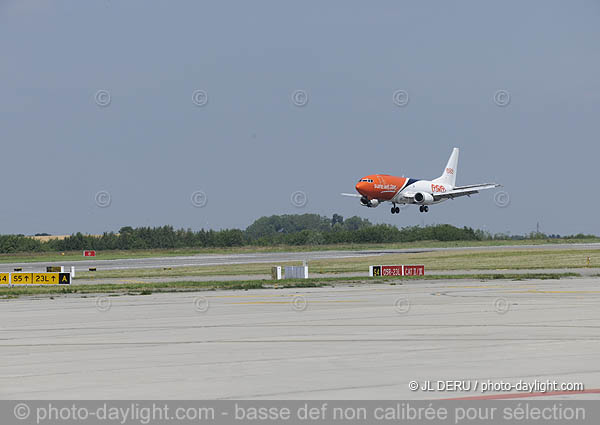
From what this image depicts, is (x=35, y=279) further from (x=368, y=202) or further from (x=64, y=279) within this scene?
(x=368, y=202)

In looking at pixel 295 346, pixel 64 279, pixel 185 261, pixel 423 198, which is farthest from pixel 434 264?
→ pixel 295 346

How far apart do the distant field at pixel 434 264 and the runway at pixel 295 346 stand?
120 feet

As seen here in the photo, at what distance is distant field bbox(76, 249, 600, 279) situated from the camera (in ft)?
252

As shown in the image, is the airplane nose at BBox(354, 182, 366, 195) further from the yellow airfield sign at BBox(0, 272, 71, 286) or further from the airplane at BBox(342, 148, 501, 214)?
the yellow airfield sign at BBox(0, 272, 71, 286)

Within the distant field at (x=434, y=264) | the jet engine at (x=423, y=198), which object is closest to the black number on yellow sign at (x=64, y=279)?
the distant field at (x=434, y=264)

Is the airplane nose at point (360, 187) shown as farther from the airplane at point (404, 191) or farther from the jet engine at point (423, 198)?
the jet engine at point (423, 198)

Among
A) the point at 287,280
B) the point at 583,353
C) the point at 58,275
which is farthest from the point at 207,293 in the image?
the point at 583,353

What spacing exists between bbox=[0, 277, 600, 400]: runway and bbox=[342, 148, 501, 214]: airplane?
62789mm

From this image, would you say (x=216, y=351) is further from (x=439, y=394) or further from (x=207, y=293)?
(x=207, y=293)

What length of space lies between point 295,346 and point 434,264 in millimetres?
63954

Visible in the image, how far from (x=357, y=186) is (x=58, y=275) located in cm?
4791

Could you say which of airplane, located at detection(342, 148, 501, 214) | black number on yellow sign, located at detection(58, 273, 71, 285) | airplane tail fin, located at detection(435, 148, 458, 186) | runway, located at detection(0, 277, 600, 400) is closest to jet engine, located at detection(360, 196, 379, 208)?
airplane, located at detection(342, 148, 501, 214)

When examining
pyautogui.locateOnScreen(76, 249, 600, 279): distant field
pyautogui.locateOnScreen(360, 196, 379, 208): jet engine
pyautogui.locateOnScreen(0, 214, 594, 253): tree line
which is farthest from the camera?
pyautogui.locateOnScreen(0, 214, 594, 253): tree line

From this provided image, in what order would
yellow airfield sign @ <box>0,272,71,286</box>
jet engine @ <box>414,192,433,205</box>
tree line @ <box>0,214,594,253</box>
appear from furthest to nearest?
tree line @ <box>0,214,594,253</box>
jet engine @ <box>414,192,433,205</box>
yellow airfield sign @ <box>0,272,71,286</box>
